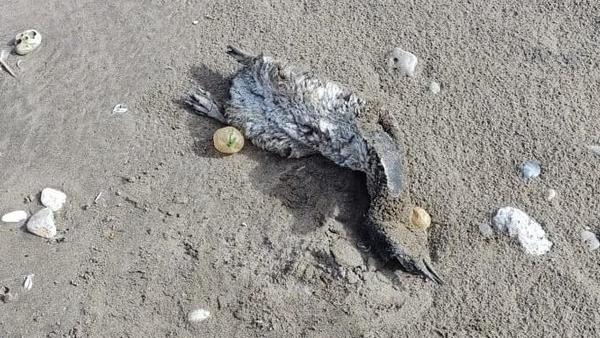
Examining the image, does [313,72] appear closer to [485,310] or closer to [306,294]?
[306,294]

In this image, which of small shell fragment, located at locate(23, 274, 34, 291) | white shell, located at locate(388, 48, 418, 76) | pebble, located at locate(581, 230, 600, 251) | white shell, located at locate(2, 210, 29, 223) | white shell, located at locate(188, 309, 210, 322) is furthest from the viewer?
white shell, located at locate(388, 48, 418, 76)

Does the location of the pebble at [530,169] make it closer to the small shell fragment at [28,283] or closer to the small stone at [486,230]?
the small stone at [486,230]

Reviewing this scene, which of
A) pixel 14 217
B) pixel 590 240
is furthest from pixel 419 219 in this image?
pixel 14 217

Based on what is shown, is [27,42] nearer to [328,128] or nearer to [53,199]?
[53,199]

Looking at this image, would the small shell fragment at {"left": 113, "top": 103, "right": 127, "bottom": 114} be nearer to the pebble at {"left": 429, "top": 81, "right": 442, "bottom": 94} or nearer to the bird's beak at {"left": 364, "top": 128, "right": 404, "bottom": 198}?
the bird's beak at {"left": 364, "top": 128, "right": 404, "bottom": 198}

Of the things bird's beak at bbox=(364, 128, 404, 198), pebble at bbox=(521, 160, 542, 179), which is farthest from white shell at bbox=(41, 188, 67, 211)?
pebble at bbox=(521, 160, 542, 179)

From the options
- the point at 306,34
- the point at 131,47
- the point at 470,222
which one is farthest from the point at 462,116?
the point at 131,47

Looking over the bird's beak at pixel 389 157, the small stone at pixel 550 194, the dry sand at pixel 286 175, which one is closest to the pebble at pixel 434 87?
the dry sand at pixel 286 175
